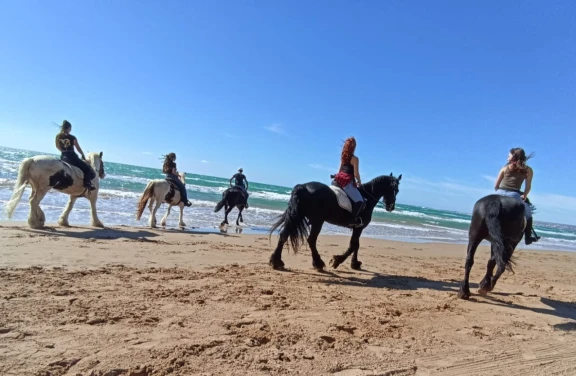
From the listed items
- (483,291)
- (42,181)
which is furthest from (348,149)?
(42,181)

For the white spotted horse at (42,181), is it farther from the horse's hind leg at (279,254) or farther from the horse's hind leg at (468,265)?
the horse's hind leg at (468,265)

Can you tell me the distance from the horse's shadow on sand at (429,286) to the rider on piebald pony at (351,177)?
3.57 feet

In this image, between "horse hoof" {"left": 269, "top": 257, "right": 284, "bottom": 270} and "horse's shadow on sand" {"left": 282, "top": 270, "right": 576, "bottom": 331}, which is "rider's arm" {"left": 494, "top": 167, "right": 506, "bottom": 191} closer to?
"horse's shadow on sand" {"left": 282, "top": 270, "right": 576, "bottom": 331}

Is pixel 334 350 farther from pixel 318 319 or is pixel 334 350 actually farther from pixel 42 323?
pixel 42 323

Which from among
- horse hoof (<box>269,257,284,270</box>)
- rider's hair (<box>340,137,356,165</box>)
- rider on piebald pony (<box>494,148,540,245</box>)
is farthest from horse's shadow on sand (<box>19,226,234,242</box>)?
rider on piebald pony (<box>494,148,540,245</box>)

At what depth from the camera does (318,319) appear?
3.52 metres

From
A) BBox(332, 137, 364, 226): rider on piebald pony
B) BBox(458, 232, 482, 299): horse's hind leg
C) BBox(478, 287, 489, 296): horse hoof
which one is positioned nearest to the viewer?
BBox(458, 232, 482, 299): horse's hind leg

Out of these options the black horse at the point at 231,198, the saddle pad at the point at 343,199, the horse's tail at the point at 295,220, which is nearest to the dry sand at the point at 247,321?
the horse's tail at the point at 295,220

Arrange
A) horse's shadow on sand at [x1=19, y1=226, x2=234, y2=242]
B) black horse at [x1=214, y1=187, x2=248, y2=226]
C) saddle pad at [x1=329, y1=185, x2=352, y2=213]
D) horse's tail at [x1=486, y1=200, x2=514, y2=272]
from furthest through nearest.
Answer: black horse at [x1=214, y1=187, x2=248, y2=226] → horse's shadow on sand at [x1=19, y1=226, x2=234, y2=242] → saddle pad at [x1=329, y1=185, x2=352, y2=213] → horse's tail at [x1=486, y1=200, x2=514, y2=272]

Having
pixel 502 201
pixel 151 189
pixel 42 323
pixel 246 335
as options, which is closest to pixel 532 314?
pixel 502 201

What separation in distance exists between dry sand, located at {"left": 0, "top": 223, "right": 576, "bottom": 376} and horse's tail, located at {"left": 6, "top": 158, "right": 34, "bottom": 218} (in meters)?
1.93

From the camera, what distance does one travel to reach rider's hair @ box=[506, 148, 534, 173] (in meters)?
5.32

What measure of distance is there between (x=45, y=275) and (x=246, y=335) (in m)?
2.96

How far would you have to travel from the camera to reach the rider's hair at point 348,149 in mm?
6504
